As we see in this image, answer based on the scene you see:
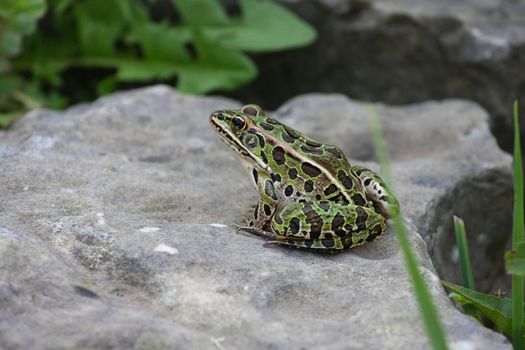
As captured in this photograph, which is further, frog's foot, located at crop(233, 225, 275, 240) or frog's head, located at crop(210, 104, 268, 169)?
frog's head, located at crop(210, 104, 268, 169)

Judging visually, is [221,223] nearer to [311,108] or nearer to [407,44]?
[311,108]

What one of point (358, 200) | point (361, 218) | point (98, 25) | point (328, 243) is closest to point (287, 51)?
point (98, 25)

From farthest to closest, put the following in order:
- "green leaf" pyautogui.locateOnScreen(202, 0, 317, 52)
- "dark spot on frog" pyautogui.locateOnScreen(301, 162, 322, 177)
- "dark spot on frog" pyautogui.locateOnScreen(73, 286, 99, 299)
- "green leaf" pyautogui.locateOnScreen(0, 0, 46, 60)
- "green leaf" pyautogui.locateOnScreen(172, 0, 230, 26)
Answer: "green leaf" pyautogui.locateOnScreen(172, 0, 230, 26)
"green leaf" pyautogui.locateOnScreen(202, 0, 317, 52)
"green leaf" pyautogui.locateOnScreen(0, 0, 46, 60)
"dark spot on frog" pyautogui.locateOnScreen(301, 162, 322, 177)
"dark spot on frog" pyautogui.locateOnScreen(73, 286, 99, 299)

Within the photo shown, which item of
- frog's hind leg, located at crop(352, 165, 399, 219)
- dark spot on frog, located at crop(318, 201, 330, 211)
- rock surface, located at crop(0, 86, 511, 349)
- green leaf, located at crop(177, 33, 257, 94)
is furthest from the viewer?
green leaf, located at crop(177, 33, 257, 94)

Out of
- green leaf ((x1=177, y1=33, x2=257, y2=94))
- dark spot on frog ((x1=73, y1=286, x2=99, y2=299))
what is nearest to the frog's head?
dark spot on frog ((x1=73, y1=286, x2=99, y2=299))

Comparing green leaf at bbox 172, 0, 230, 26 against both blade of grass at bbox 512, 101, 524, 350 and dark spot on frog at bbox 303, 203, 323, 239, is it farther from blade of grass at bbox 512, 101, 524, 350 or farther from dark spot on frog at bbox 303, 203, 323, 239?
blade of grass at bbox 512, 101, 524, 350

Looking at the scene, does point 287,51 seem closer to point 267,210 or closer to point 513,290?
point 267,210

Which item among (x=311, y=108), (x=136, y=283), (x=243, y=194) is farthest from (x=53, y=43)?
(x=136, y=283)
